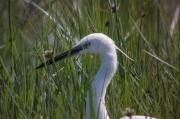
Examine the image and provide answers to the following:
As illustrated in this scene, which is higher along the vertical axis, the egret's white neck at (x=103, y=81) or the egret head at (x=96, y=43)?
the egret head at (x=96, y=43)

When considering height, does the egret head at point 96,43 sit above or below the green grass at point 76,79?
above

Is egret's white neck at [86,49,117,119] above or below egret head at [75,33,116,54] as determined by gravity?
below

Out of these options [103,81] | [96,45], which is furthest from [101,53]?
[103,81]

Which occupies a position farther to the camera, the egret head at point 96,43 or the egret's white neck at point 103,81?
the egret head at point 96,43

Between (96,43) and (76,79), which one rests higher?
(96,43)

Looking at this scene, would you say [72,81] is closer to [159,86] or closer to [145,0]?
[159,86]

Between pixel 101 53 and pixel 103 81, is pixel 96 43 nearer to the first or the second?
pixel 101 53

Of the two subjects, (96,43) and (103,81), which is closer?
(103,81)

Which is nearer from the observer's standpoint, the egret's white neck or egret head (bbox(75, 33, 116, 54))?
the egret's white neck

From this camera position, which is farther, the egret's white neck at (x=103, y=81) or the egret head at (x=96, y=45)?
the egret head at (x=96, y=45)

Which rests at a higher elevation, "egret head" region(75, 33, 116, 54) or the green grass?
"egret head" region(75, 33, 116, 54)

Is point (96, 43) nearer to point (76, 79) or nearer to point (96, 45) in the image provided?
point (96, 45)

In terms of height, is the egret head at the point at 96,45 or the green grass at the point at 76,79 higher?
the egret head at the point at 96,45

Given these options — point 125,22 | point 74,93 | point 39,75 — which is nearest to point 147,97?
point 74,93
